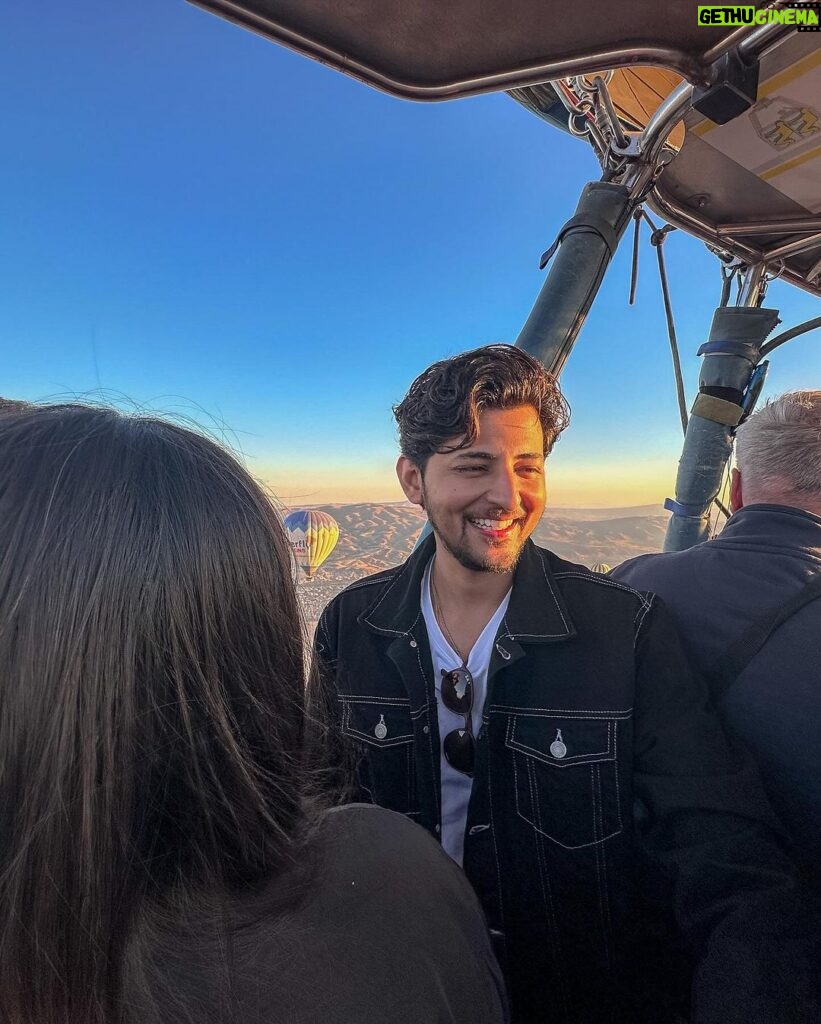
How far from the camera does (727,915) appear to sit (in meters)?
0.87

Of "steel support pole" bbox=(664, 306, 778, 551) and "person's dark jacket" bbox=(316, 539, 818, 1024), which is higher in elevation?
"steel support pole" bbox=(664, 306, 778, 551)

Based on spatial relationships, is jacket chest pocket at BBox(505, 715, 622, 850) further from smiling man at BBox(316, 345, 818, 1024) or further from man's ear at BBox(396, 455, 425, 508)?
man's ear at BBox(396, 455, 425, 508)

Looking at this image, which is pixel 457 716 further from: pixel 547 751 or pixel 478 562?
pixel 478 562

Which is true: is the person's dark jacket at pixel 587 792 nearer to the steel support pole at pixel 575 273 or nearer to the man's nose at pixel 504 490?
the man's nose at pixel 504 490

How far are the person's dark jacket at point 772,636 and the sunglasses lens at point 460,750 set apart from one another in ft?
1.82

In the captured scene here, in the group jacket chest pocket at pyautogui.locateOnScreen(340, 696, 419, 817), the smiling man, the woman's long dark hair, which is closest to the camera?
the woman's long dark hair

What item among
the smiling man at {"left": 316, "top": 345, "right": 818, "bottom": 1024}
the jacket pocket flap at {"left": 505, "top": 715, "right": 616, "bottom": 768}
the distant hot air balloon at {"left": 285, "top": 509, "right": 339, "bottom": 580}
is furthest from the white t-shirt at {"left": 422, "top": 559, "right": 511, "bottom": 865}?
the distant hot air balloon at {"left": 285, "top": 509, "right": 339, "bottom": 580}

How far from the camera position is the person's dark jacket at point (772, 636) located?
42.2 inches

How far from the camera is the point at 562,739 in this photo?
1.19 m

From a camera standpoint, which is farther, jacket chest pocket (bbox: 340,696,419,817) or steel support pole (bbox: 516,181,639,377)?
steel support pole (bbox: 516,181,639,377)

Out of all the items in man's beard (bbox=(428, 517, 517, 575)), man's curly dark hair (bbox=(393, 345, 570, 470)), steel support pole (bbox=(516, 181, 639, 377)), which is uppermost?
steel support pole (bbox=(516, 181, 639, 377))

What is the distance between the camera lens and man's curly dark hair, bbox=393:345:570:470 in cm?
148

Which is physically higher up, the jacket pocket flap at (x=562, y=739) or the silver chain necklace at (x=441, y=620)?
the silver chain necklace at (x=441, y=620)

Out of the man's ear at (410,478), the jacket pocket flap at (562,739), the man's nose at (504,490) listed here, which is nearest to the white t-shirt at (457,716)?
the jacket pocket flap at (562,739)
